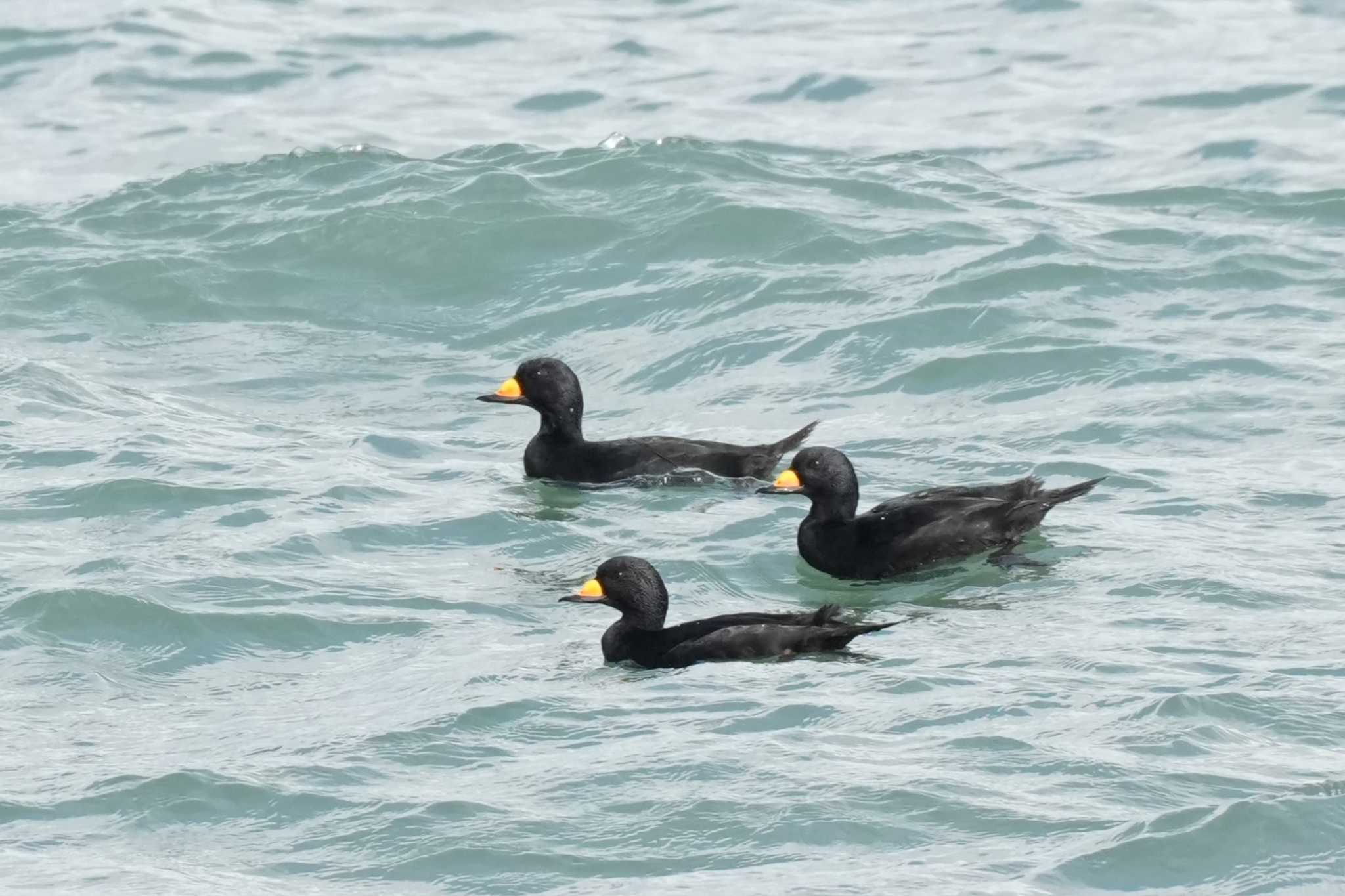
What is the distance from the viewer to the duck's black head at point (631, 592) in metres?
9.18

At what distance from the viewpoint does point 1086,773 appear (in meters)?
7.23

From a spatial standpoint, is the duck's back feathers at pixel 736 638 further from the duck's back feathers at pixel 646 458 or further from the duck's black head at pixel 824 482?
the duck's back feathers at pixel 646 458

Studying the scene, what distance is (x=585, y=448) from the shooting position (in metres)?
12.2

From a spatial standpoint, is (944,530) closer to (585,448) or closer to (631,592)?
(631,592)

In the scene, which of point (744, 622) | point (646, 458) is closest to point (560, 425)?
point (646, 458)

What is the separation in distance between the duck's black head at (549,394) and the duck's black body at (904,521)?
204cm

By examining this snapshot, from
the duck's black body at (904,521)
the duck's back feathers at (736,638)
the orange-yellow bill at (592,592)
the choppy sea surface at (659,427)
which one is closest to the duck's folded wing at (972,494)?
the duck's black body at (904,521)

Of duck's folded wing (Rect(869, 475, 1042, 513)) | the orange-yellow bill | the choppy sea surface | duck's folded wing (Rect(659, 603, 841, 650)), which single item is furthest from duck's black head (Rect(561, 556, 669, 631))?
duck's folded wing (Rect(869, 475, 1042, 513))

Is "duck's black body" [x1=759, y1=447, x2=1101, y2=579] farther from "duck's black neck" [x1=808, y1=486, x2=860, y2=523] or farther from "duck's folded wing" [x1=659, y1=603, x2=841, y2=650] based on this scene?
"duck's folded wing" [x1=659, y1=603, x2=841, y2=650]

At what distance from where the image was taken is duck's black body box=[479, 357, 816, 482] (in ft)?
38.5

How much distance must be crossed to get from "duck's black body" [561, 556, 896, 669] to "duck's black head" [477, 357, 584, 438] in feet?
9.83

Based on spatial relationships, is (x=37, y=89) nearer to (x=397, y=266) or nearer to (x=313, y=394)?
(x=397, y=266)

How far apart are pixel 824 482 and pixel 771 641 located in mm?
1881

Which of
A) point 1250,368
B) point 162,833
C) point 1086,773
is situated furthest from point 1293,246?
point 162,833
